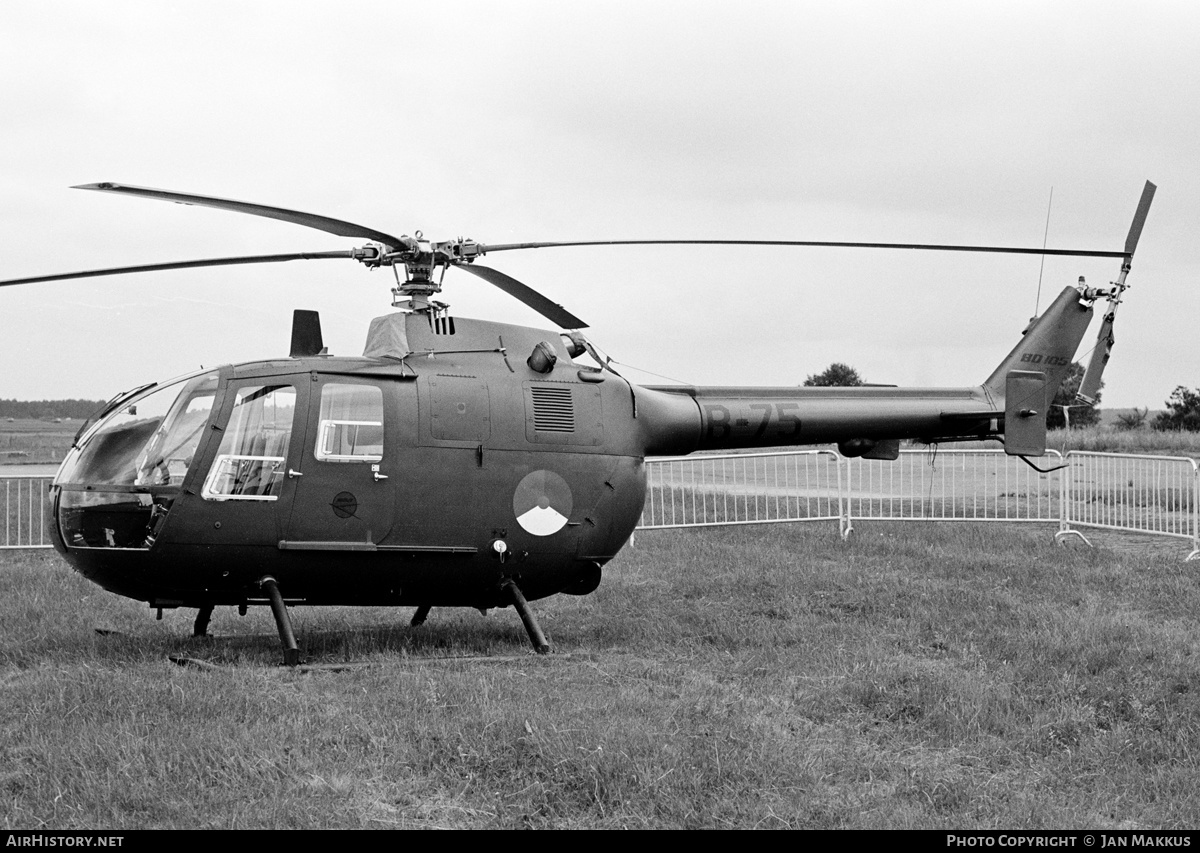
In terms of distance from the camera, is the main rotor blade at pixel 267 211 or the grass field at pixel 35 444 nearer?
the main rotor blade at pixel 267 211

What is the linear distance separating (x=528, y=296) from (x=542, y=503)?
1.63 metres

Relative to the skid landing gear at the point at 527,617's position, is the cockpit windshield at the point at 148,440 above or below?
above

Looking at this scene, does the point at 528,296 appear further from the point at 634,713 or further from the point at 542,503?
the point at 634,713

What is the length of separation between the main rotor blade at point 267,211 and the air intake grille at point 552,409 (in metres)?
1.55

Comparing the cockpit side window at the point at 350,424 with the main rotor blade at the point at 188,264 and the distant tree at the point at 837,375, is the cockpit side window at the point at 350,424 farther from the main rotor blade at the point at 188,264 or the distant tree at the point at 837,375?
the distant tree at the point at 837,375

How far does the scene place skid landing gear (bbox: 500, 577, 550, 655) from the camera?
8.62 m

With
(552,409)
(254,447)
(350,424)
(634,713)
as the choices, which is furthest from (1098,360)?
(254,447)

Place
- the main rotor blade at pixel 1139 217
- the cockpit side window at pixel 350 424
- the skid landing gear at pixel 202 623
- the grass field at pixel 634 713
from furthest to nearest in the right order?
1. the main rotor blade at pixel 1139 217
2. the skid landing gear at pixel 202 623
3. the cockpit side window at pixel 350 424
4. the grass field at pixel 634 713

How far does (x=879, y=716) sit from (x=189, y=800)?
4.02 m

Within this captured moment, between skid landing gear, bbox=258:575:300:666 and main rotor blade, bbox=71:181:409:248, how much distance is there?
252 cm

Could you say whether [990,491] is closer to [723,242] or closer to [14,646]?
[723,242]

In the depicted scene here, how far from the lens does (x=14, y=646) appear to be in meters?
8.59

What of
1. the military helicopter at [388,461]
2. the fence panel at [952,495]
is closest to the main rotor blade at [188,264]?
the military helicopter at [388,461]

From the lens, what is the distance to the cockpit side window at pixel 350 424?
8180 millimetres
